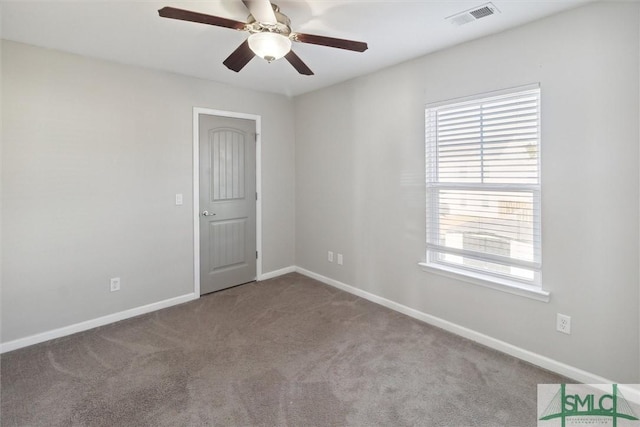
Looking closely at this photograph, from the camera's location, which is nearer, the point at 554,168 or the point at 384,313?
the point at 554,168

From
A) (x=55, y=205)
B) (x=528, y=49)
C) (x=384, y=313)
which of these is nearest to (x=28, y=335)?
(x=55, y=205)

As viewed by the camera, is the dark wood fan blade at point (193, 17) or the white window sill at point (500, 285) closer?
the dark wood fan blade at point (193, 17)

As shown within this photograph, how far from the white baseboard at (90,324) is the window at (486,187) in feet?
9.08

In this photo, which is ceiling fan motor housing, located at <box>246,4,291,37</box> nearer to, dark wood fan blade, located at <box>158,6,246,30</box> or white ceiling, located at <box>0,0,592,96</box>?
dark wood fan blade, located at <box>158,6,246,30</box>

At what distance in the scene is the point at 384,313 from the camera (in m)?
3.31

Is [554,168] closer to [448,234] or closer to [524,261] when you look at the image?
[524,261]

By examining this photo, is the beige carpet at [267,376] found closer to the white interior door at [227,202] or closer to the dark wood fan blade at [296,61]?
the white interior door at [227,202]

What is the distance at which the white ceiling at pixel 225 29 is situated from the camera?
6.94 ft

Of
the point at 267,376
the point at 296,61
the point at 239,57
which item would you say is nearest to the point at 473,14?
the point at 296,61

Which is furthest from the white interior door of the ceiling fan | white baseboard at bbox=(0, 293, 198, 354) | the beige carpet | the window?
the window

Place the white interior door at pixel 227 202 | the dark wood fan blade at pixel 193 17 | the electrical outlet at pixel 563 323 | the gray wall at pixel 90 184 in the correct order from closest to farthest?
the dark wood fan blade at pixel 193 17 → the electrical outlet at pixel 563 323 → the gray wall at pixel 90 184 → the white interior door at pixel 227 202

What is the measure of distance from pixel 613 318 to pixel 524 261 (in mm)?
596

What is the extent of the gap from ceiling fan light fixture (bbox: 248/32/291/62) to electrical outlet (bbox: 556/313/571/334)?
261cm

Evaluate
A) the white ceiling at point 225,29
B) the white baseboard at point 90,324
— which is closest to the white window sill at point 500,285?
the white ceiling at point 225,29
